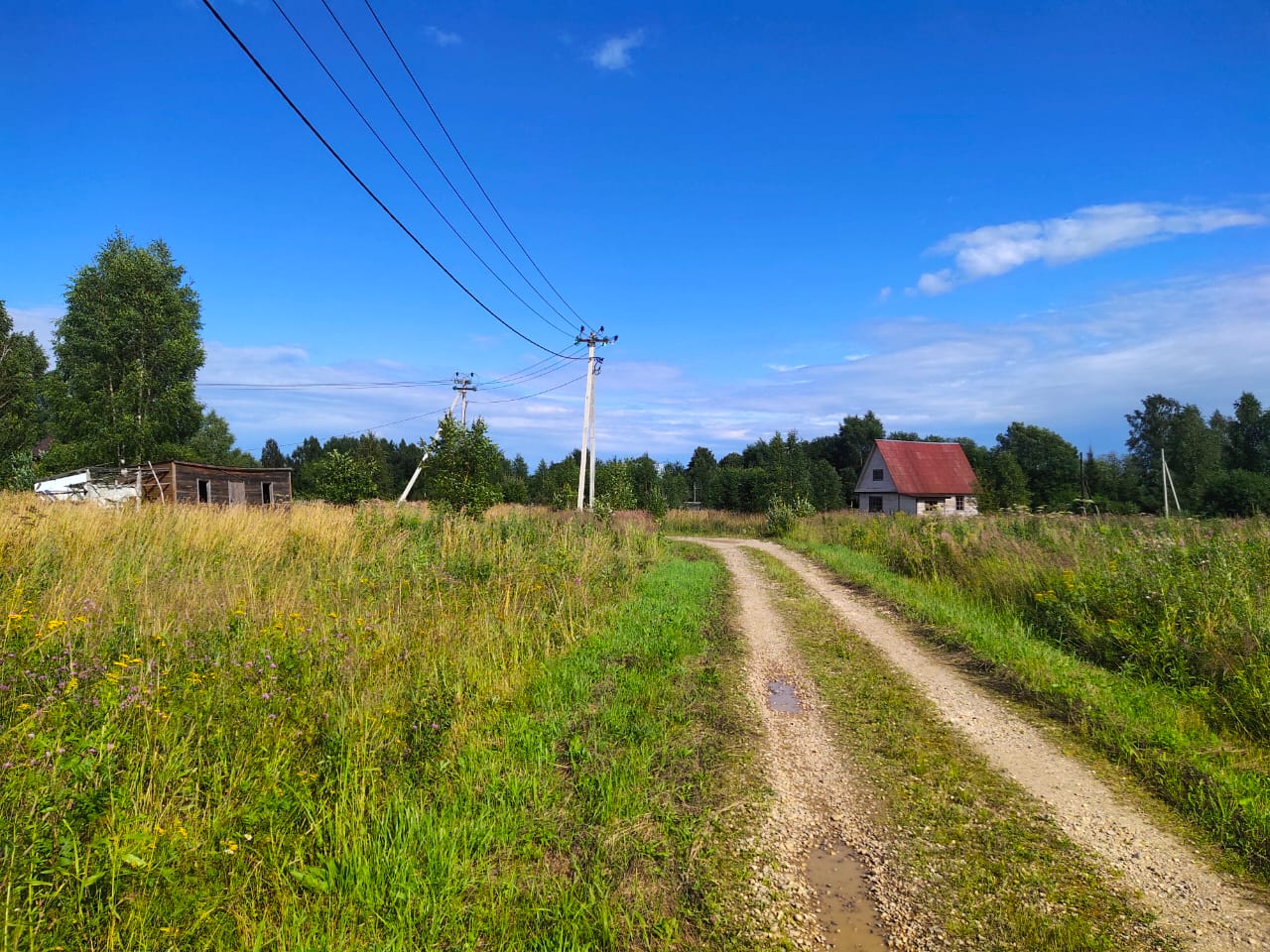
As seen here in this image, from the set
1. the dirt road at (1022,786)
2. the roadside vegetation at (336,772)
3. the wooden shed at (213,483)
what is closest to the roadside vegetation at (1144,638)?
the dirt road at (1022,786)

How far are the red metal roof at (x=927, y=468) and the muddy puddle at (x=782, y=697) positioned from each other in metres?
36.9

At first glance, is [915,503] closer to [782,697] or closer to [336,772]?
[782,697]

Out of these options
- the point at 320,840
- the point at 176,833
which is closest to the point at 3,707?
the point at 176,833

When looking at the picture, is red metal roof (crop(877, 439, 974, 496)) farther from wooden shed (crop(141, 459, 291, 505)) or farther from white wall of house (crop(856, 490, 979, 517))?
wooden shed (crop(141, 459, 291, 505))

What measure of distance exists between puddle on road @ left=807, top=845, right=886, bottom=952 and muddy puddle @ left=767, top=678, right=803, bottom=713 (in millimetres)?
2050

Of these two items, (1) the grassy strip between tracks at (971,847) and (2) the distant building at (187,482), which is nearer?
(1) the grassy strip between tracks at (971,847)

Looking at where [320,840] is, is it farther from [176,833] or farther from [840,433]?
[840,433]

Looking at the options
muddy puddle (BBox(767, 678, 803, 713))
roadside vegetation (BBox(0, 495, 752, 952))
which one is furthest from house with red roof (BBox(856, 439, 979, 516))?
roadside vegetation (BBox(0, 495, 752, 952))

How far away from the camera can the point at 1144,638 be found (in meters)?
6.31

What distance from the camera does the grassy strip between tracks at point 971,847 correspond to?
2.57 meters

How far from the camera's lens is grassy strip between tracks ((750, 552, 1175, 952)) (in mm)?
2570

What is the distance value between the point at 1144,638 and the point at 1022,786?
377 cm

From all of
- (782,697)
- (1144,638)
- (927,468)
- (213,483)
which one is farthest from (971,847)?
(927,468)

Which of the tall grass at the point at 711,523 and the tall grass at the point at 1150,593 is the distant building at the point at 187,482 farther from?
the tall grass at the point at 1150,593
